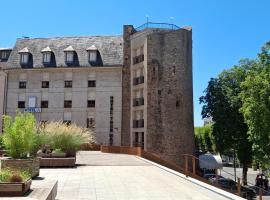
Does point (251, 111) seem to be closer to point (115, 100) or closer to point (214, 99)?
point (214, 99)

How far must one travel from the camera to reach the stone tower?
150 ft

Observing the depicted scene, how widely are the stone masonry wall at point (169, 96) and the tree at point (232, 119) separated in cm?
389

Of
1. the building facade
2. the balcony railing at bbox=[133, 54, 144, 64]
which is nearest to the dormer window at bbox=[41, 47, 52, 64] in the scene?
the building facade

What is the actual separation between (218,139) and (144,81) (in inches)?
430

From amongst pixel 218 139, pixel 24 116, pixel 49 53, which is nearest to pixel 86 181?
pixel 24 116

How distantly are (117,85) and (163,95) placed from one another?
6.59m

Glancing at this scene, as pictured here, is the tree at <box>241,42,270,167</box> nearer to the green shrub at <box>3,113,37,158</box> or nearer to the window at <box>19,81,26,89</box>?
the green shrub at <box>3,113,37,158</box>

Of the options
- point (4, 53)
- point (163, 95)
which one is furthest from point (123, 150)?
point (4, 53)

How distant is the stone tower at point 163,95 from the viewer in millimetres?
45656

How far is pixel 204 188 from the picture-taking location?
43.3 feet

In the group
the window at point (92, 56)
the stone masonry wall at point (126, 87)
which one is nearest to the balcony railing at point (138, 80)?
the stone masonry wall at point (126, 87)

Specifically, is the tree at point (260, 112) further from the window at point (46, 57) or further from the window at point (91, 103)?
the window at point (46, 57)

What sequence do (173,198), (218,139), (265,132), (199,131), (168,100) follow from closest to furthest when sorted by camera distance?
(173,198) < (265,132) < (218,139) < (168,100) < (199,131)

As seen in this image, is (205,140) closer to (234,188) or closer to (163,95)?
(163,95)
